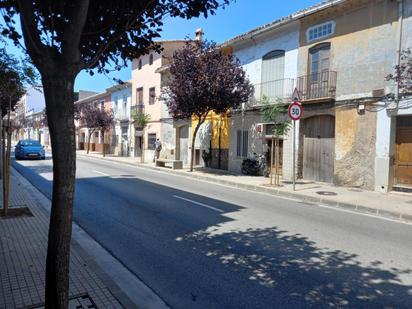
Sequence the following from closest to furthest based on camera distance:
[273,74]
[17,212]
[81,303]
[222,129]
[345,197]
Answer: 1. [81,303]
2. [17,212]
3. [345,197]
4. [273,74]
5. [222,129]

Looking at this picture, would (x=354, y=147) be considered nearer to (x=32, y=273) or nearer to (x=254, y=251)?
(x=254, y=251)

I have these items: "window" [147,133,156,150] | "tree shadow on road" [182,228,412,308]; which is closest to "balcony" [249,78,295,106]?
"tree shadow on road" [182,228,412,308]

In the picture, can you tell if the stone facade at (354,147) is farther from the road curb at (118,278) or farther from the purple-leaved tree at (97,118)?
the purple-leaved tree at (97,118)

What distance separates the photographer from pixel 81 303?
3.47 meters

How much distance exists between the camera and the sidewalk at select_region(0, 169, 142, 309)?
348cm

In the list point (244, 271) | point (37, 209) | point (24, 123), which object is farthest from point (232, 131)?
point (24, 123)

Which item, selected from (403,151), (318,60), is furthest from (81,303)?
(318,60)

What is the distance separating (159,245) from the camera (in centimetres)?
568

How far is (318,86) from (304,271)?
11659mm

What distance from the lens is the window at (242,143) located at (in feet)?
62.2

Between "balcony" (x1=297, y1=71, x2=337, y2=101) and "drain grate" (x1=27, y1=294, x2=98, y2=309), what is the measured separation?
12.7 m

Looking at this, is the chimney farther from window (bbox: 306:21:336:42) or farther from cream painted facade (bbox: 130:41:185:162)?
window (bbox: 306:21:336:42)

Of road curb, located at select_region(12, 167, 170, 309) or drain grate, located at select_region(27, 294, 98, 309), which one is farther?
road curb, located at select_region(12, 167, 170, 309)

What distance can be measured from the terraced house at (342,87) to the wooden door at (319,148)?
42 millimetres
